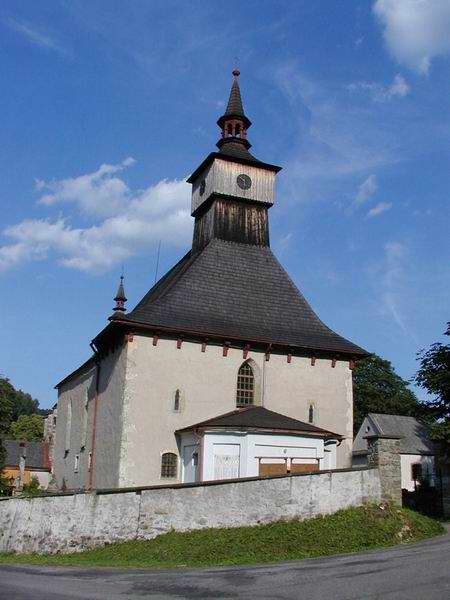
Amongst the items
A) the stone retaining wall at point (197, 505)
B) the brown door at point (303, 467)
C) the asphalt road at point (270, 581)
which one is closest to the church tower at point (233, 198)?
the brown door at point (303, 467)

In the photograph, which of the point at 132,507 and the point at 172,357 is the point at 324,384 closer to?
the point at 172,357

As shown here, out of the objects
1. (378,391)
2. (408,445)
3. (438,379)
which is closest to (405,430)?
(408,445)

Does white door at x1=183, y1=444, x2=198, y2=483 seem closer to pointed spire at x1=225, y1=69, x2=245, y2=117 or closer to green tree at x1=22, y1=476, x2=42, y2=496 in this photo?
green tree at x1=22, y1=476, x2=42, y2=496

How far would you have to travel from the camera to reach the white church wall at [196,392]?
2220 cm

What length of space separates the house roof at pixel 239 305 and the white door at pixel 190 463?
415 centimetres

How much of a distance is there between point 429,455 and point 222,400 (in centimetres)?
2782

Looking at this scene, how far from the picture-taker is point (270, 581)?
11250 mm

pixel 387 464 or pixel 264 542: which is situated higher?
pixel 387 464

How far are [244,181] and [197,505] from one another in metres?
17.2

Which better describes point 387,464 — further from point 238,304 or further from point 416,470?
point 416,470

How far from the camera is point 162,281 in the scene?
1233 inches

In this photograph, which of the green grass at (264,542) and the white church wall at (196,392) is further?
the white church wall at (196,392)

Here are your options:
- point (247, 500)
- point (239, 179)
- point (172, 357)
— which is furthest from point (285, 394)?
point (239, 179)

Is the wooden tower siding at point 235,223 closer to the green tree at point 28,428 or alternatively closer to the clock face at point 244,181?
the clock face at point 244,181
